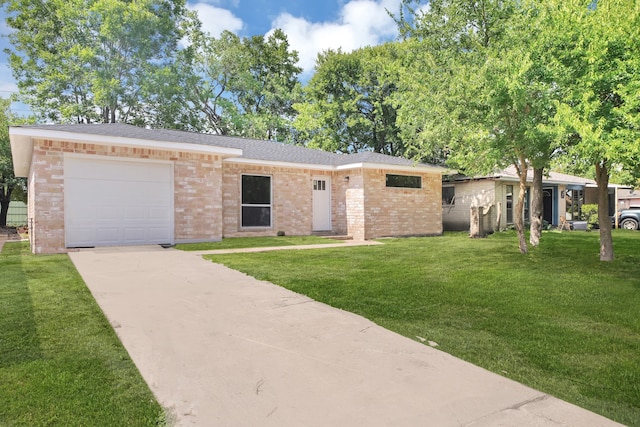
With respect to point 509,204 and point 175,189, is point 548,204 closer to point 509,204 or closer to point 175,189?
point 509,204

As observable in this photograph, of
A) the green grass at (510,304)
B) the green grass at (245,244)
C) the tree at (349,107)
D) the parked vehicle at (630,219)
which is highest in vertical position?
the tree at (349,107)

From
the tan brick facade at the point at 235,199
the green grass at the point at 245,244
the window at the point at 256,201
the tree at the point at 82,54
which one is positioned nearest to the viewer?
the tan brick facade at the point at 235,199

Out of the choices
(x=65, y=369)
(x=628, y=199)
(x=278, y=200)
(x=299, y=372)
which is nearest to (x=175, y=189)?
(x=278, y=200)

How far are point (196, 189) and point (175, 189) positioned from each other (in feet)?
1.93

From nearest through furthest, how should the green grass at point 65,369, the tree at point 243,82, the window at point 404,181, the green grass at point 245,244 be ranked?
the green grass at point 65,369
the green grass at point 245,244
the window at point 404,181
the tree at point 243,82

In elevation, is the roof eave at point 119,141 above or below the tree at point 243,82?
below

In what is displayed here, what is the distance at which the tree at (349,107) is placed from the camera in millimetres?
27641

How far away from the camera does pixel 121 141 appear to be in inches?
408

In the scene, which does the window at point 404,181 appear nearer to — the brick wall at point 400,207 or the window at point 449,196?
the brick wall at point 400,207

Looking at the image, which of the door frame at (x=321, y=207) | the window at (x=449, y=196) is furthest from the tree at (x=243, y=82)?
the door frame at (x=321, y=207)

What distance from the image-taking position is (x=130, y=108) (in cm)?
2650

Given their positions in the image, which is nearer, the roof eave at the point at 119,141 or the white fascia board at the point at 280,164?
the roof eave at the point at 119,141

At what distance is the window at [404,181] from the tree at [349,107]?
463 inches

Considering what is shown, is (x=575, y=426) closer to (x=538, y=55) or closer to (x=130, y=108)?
(x=538, y=55)
